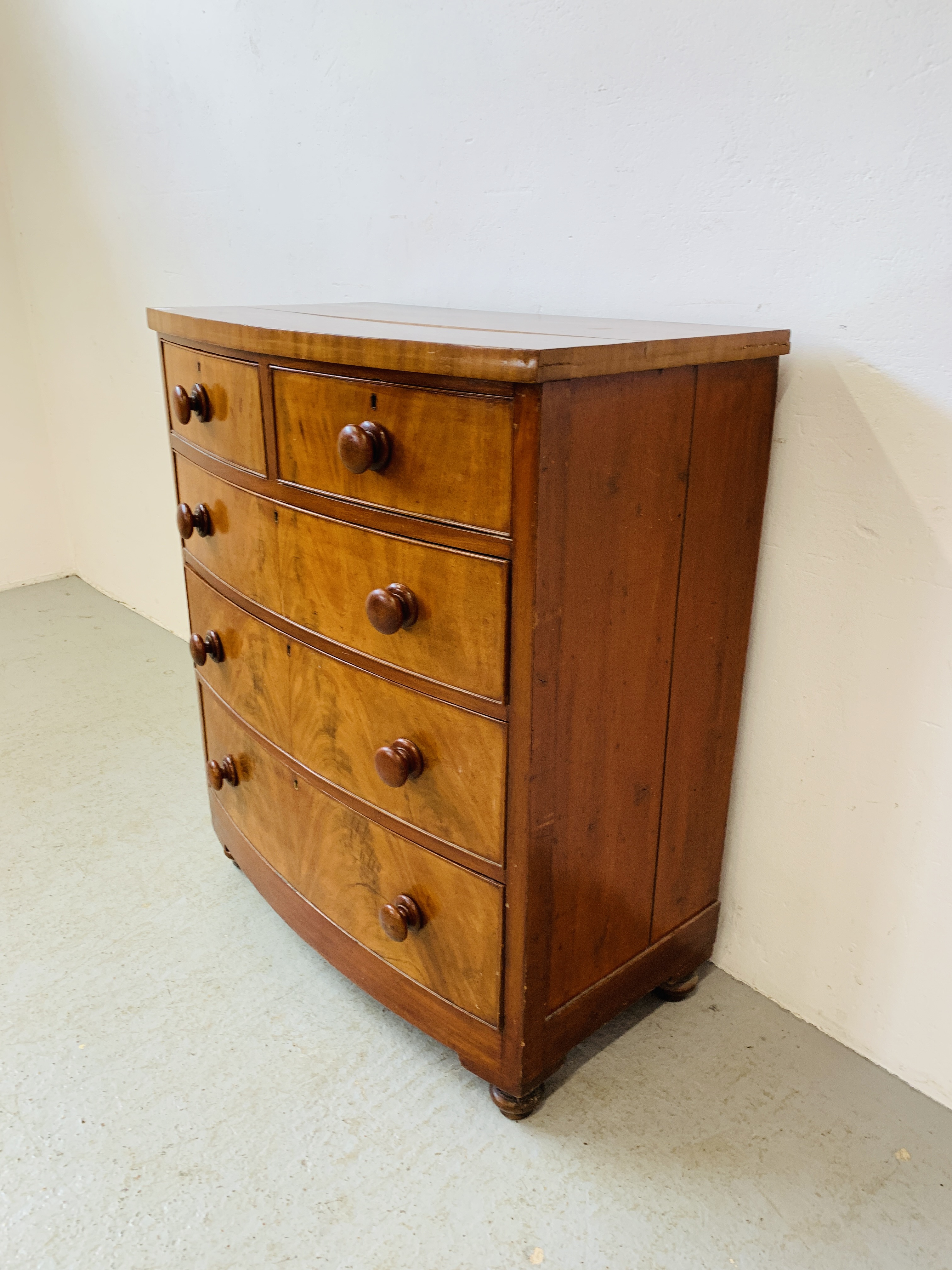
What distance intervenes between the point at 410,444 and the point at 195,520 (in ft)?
1.84

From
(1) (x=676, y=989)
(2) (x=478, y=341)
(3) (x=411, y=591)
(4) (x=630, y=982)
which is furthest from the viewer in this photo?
(1) (x=676, y=989)

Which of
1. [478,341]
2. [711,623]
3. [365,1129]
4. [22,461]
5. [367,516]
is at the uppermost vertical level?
[478,341]

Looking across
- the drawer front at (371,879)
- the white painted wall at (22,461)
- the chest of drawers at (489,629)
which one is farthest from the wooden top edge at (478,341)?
the white painted wall at (22,461)

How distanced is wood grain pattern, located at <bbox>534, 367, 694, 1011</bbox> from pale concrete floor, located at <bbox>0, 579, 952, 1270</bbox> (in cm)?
21

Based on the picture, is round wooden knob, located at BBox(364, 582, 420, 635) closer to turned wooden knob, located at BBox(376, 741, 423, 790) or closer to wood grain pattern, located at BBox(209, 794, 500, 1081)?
turned wooden knob, located at BBox(376, 741, 423, 790)

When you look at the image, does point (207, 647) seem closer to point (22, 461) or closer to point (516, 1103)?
point (516, 1103)

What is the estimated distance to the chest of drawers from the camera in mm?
968

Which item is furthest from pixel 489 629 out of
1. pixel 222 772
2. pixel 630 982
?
pixel 222 772

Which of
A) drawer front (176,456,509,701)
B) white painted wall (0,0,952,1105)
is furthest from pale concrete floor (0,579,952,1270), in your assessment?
drawer front (176,456,509,701)

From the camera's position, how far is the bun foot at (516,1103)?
120 cm

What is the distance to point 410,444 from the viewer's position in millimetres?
1002

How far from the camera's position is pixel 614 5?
49.8 inches

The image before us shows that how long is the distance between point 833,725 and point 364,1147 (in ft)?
2.71

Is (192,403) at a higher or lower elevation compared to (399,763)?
higher
